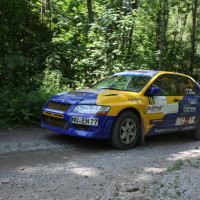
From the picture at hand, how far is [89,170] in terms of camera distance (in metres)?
4.27

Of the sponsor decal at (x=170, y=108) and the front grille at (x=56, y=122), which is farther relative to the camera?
the sponsor decal at (x=170, y=108)

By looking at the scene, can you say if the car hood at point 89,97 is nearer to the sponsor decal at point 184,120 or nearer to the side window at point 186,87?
A: the sponsor decal at point 184,120

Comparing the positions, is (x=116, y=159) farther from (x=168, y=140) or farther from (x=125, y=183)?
(x=168, y=140)

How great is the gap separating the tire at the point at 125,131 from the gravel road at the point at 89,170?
0.59ft

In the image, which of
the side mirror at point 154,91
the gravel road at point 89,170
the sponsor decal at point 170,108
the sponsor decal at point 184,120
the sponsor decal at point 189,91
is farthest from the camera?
the sponsor decal at point 189,91

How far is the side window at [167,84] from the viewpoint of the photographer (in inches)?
261

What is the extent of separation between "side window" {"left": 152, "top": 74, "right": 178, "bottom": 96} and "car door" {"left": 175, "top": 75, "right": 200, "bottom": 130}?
24cm

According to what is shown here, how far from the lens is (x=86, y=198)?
3.18m

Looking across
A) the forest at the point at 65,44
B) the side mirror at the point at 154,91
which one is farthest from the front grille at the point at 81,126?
the forest at the point at 65,44

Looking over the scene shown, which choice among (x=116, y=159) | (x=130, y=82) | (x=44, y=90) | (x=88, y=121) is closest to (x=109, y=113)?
(x=88, y=121)

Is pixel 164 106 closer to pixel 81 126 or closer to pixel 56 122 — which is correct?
pixel 81 126

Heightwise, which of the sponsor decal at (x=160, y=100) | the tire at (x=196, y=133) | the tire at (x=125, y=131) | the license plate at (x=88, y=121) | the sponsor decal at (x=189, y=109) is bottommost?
the tire at (x=196, y=133)

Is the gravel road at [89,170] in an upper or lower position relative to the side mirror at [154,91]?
lower

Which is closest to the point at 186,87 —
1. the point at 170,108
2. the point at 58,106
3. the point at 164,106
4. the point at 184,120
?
the point at 184,120
